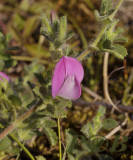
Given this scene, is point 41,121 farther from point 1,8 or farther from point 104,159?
point 1,8

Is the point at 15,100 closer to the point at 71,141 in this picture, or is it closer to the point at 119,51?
the point at 71,141

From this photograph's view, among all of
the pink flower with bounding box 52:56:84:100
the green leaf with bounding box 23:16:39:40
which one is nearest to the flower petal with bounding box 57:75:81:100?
the pink flower with bounding box 52:56:84:100

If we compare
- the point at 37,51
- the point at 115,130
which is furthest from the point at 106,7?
the point at 37,51

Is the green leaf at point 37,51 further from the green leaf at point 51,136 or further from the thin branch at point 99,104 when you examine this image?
the green leaf at point 51,136

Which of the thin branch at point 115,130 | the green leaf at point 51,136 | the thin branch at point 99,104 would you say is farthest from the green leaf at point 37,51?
the green leaf at point 51,136

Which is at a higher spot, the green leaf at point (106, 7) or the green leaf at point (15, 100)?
the green leaf at point (106, 7)

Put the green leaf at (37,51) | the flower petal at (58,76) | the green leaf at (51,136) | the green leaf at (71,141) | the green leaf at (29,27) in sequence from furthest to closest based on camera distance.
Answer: the green leaf at (29,27), the green leaf at (37,51), the green leaf at (71,141), the green leaf at (51,136), the flower petal at (58,76)

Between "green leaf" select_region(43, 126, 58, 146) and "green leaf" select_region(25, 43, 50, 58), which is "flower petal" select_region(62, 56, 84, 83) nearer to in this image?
"green leaf" select_region(43, 126, 58, 146)
